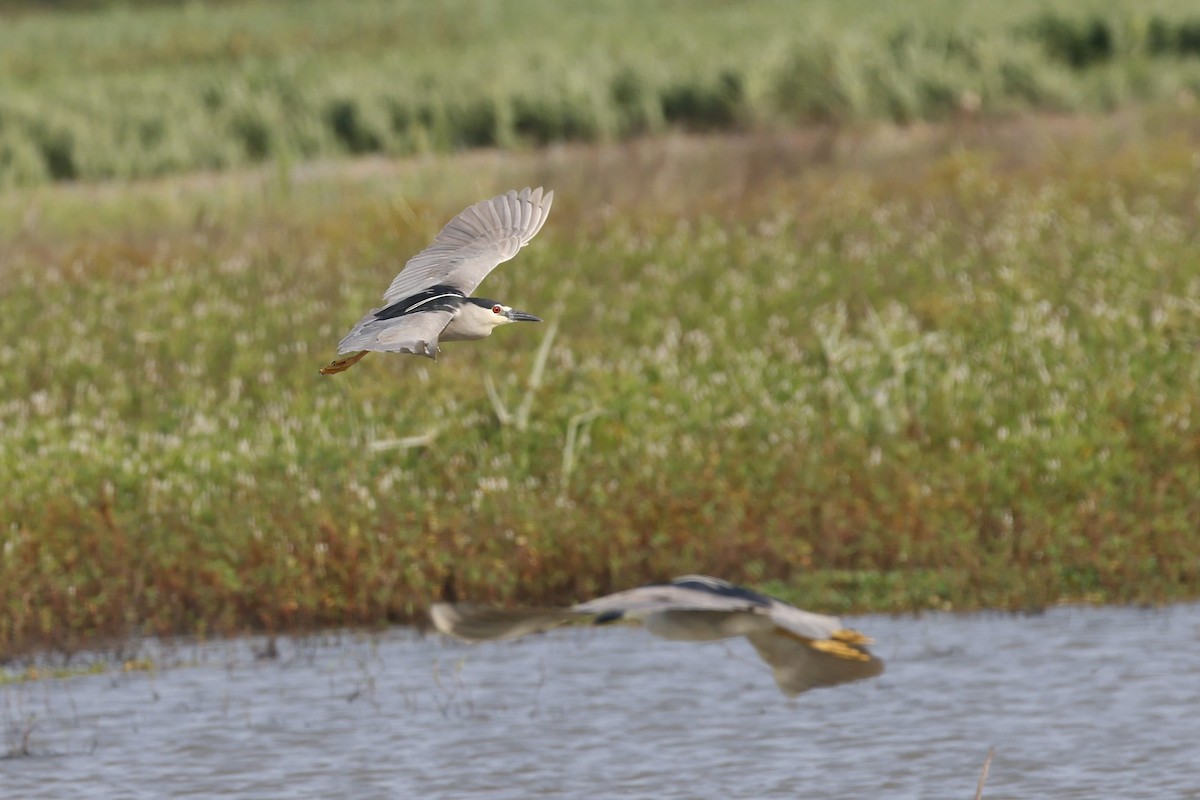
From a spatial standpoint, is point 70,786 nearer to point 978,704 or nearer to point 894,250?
point 978,704

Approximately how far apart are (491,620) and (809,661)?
1014 mm

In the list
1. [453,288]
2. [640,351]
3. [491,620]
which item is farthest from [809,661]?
[640,351]

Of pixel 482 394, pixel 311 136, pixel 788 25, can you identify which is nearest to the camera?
pixel 482 394

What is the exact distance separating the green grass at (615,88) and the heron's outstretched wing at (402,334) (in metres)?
14.6

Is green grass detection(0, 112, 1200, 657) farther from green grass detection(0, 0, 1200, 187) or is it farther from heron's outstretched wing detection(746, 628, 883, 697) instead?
heron's outstretched wing detection(746, 628, 883, 697)

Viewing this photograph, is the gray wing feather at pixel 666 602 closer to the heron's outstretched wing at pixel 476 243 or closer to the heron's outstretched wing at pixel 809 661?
the heron's outstretched wing at pixel 809 661

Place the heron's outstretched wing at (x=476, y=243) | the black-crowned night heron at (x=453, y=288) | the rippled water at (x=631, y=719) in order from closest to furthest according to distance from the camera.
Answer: the black-crowned night heron at (x=453, y=288)
the heron's outstretched wing at (x=476, y=243)
the rippled water at (x=631, y=719)

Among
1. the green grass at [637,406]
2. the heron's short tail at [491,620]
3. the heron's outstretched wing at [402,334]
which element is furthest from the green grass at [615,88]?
the heron's short tail at [491,620]

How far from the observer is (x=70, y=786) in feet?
28.7

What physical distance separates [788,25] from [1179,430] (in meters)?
21.1

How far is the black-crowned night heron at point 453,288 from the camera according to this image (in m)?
5.84

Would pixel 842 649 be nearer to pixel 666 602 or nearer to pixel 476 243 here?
pixel 666 602

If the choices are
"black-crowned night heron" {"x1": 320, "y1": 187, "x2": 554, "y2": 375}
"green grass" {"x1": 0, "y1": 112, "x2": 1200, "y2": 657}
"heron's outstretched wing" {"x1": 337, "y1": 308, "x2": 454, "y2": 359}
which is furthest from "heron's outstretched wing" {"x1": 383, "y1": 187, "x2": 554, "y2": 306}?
"green grass" {"x1": 0, "y1": 112, "x2": 1200, "y2": 657}

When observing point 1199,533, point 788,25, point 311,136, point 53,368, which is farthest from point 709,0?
point 1199,533
